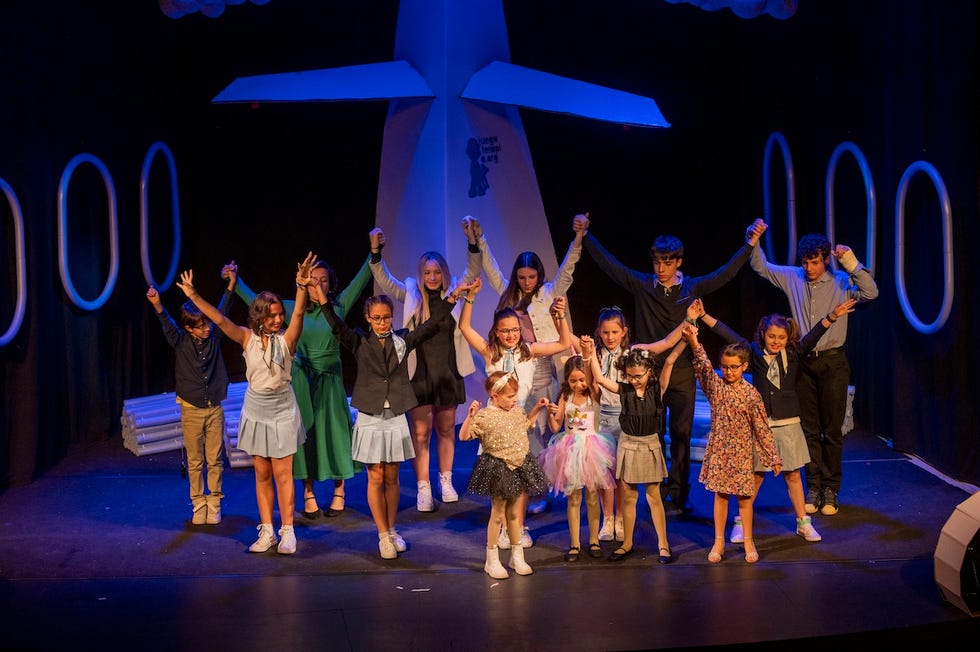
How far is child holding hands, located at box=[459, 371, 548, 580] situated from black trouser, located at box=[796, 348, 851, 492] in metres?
1.68

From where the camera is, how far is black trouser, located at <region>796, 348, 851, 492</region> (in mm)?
5500

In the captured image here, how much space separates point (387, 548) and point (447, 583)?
432 millimetres

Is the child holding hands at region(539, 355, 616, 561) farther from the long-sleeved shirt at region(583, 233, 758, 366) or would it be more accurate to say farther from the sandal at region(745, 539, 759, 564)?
the long-sleeved shirt at region(583, 233, 758, 366)

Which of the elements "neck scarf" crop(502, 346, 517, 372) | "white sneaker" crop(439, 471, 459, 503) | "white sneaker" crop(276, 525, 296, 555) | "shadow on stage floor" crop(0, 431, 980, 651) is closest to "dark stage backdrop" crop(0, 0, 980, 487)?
"shadow on stage floor" crop(0, 431, 980, 651)

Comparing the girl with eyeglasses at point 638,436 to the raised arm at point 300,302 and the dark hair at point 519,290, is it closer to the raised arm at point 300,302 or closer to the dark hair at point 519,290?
the dark hair at point 519,290

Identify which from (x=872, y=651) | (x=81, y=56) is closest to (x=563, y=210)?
(x=81, y=56)

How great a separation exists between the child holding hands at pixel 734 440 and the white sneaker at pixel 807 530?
355 millimetres

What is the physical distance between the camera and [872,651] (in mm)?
3008

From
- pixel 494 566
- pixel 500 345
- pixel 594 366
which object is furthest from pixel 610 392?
pixel 494 566

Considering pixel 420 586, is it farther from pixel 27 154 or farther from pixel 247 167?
pixel 247 167

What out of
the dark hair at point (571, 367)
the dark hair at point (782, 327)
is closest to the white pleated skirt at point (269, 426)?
the dark hair at point (571, 367)

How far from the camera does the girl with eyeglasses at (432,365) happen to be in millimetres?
5621

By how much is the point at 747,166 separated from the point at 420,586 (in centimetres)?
506

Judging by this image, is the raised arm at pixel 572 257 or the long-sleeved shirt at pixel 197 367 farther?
the raised arm at pixel 572 257
